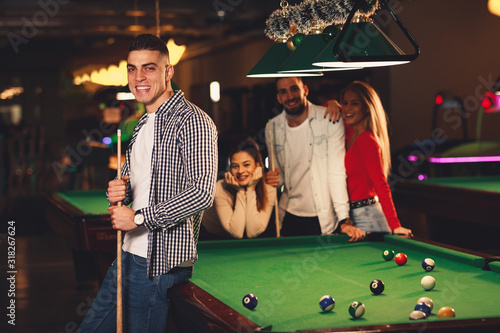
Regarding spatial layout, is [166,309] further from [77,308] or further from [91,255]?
[91,255]

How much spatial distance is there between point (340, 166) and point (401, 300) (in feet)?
6.28

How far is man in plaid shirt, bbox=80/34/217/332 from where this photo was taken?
7.18 ft

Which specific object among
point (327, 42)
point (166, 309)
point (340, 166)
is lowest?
point (166, 309)

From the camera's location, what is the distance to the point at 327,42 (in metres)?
3.03

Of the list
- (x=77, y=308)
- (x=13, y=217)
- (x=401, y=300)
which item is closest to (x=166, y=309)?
(x=401, y=300)

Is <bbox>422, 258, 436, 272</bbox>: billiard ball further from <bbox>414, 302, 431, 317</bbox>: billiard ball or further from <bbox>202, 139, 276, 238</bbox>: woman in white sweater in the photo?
<bbox>202, 139, 276, 238</bbox>: woman in white sweater

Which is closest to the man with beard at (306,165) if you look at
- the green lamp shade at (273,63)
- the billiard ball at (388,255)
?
the green lamp shade at (273,63)

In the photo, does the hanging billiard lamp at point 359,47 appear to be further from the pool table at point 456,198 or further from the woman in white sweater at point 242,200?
the pool table at point 456,198

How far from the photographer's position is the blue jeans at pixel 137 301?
90.9 inches

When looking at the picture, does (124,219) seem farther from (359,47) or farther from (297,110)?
(297,110)

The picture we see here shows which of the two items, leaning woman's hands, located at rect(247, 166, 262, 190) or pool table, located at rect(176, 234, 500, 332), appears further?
leaning woman's hands, located at rect(247, 166, 262, 190)

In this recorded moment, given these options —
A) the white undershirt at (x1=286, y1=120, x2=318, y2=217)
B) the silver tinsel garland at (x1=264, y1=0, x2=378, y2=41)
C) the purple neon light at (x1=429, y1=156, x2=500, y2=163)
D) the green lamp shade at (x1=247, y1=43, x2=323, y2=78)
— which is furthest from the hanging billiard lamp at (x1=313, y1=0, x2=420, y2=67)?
the purple neon light at (x1=429, y1=156, x2=500, y2=163)

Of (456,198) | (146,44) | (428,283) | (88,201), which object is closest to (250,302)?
(428,283)

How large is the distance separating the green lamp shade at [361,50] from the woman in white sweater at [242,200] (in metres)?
1.47
